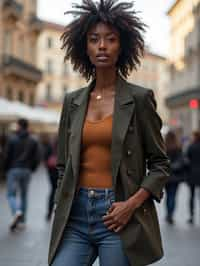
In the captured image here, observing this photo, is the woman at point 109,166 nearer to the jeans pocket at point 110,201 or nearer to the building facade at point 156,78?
the jeans pocket at point 110,201

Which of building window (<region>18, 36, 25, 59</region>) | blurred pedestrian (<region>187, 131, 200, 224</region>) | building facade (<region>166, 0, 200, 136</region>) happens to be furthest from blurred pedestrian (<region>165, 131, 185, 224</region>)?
building facade (<region>166, 0, 200, 136</region>)

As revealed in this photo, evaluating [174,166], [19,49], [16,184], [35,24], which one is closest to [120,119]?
[16,184]

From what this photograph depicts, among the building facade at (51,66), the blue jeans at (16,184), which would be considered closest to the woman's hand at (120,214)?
the blue jeans at (16,184)

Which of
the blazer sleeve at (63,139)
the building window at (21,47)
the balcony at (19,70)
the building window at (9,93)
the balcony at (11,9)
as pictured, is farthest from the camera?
the building window at (21,47)

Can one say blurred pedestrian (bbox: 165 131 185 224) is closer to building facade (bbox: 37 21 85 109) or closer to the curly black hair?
the curly black hair

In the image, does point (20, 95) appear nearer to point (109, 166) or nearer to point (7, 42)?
point (7, 42)

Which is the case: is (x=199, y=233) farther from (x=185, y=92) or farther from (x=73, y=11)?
(x=185, y=92)

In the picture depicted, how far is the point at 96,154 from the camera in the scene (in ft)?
10.2

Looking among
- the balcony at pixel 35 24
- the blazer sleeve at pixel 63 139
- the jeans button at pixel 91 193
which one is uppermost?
the balcony at pixel 35 24

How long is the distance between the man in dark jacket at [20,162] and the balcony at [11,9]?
32.8 metres

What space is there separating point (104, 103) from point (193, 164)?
9.23 meters

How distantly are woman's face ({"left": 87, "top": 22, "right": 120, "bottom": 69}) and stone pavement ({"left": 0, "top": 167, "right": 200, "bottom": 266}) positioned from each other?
14.4 ft

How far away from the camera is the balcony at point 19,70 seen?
1687 inches

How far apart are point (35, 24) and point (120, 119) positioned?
158 ft
